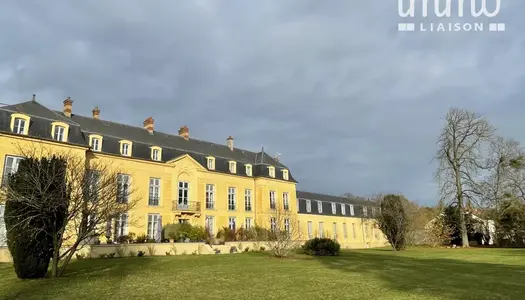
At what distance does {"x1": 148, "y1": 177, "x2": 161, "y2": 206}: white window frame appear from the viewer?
1110 inches

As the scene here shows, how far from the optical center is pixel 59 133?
76.6ft

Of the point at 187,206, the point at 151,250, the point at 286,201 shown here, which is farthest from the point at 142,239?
the point at 286,201

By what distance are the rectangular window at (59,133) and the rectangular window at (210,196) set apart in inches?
496

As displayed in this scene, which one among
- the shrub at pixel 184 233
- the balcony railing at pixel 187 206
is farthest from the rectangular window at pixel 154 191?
the shrub at pixel 184 233

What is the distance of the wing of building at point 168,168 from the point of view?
22328 mm

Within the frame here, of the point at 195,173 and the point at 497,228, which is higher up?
the point at 195,173

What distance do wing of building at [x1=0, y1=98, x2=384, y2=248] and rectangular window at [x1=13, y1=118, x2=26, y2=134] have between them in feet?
0.17

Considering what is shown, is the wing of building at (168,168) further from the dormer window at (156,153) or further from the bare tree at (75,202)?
Answer: the bare tree at (75,202)

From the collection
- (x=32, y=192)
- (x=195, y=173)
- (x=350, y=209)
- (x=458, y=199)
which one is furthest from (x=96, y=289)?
(x=350, y=209)

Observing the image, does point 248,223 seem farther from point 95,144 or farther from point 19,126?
point 19,126

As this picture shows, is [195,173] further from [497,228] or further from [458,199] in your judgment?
[497,228]

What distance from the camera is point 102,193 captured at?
11938 millimetres

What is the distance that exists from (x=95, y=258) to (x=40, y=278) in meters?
8.16

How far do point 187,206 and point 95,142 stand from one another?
862 centimetres
